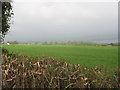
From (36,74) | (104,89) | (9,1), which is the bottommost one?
(104,89)

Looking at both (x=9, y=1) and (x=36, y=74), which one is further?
(x=9, y=1)

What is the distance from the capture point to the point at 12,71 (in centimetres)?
321

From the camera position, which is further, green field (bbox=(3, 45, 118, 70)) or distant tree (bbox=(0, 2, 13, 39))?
distant tree (bbox=(0, 2, 13, 39))

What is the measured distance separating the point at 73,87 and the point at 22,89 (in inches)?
32.0

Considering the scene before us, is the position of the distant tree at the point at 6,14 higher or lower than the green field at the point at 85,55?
higher

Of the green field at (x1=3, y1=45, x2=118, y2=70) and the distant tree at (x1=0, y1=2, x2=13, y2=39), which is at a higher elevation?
the distant tree at (x1=0, y1=2, x2=13, y2=39)

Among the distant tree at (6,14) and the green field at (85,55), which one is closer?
the green field at (85,55)

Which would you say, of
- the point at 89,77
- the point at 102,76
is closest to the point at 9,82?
the point at 89,77

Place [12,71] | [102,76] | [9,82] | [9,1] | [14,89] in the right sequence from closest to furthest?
[14,89] → [9,82] → [102,76] → [12,71] → [9,1]

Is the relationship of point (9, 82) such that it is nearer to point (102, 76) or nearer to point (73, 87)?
point (73, 87)

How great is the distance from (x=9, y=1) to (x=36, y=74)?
17.9 ft

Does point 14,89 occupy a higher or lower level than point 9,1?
lower

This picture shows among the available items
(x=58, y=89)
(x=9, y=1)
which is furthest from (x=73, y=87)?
(x=9, y=1)

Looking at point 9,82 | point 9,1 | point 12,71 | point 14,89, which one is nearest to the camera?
point 14,89
